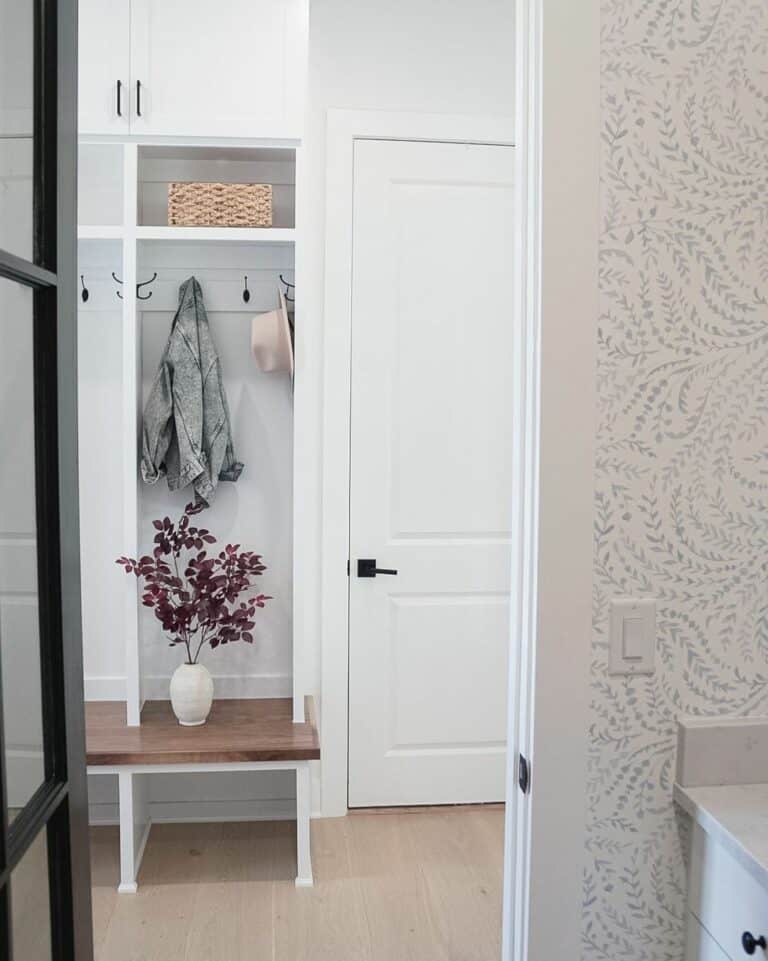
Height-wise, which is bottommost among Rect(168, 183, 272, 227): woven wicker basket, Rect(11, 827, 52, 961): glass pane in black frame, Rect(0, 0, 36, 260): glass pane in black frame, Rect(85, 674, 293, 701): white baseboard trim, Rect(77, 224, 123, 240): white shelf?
Rect(85, 674, 293, 701): white baseboard trim

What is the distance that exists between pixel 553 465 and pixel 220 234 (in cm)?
171

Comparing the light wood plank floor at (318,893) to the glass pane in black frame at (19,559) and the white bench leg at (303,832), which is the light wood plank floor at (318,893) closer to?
the white bench leg at (303,832)

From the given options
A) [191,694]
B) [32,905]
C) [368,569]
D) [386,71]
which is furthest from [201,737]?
[386,71]

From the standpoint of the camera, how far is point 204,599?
2.70m

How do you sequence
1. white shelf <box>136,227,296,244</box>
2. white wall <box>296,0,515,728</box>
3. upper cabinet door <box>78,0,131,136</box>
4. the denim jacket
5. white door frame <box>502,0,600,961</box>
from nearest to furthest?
white door frame <box>502,0,600,961</box> → upper cabinet door <box>78,0,131,136</box> → white shelf <box>136,227,296,244</box> → the denim jacket → white wall <box>296,0,515,728</box>

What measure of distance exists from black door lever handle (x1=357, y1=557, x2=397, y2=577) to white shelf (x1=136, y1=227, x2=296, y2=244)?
1092 millimetres

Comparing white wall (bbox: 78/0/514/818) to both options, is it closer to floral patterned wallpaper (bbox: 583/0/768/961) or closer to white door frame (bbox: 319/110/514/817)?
Answer: white door frame (bbox: 319/110/514/817)

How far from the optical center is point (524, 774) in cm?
132

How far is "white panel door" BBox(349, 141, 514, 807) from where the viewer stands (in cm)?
302

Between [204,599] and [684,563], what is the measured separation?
1724mm

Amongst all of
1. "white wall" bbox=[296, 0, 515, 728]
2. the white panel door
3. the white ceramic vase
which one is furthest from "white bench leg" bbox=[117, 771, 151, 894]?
the white panel door

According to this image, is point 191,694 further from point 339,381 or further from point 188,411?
point 339,381

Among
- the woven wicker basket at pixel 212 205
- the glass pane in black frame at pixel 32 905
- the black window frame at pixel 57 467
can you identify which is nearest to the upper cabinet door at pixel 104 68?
the woven wicker basket at pixel 212 205

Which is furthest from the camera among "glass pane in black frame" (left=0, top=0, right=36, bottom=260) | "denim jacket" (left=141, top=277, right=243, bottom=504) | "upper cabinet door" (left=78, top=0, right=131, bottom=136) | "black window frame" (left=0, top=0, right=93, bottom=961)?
"denim jacket" (left=141, top=277, right=243, bottom=504)
